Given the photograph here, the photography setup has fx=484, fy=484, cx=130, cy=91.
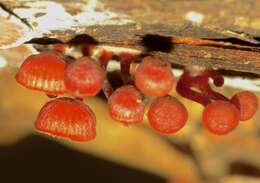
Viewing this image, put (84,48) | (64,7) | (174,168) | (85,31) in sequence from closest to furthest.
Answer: (64,7)
(85,31)
(84,48)
(174,168)

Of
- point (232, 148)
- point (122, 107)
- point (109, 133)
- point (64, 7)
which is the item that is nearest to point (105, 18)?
point (64, 7)

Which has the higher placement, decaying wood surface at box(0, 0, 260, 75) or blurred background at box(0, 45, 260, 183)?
decaying wood surface at box(0, 0, 260, 75)

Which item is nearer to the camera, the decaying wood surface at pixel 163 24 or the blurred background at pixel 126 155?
the decaying wood surface at pixel 163 24

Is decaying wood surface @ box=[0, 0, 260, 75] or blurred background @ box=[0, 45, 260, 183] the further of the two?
blurred background @ box=[0, 45, 260, 183]

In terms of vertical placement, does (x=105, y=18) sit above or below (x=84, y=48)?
above

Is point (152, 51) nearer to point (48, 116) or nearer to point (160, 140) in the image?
point (48, 116)

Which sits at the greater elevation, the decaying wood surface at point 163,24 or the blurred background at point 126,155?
the decaying wood surface at point 163,24

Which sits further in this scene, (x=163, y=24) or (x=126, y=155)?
(x=126, y=155)

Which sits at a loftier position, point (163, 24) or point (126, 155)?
point (163, 24)
